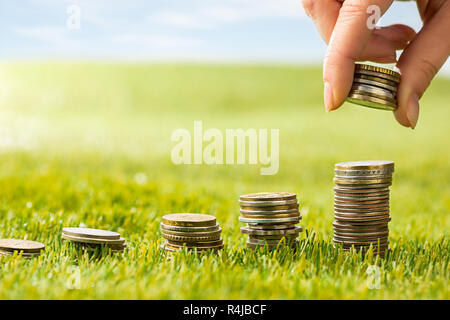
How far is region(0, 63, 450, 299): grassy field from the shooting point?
9.05 ft

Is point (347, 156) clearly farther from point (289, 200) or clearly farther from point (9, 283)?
point (9, 283)

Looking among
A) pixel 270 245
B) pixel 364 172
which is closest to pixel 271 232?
pixel 270 245

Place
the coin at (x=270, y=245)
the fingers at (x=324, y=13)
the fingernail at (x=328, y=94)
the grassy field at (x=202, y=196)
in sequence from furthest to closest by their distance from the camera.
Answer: the fingers at (x=324, y=13) → the coin at (x=270, y=245) → the fingernail at (x=328, y=94) → the grassy field at (x=202, y=196)

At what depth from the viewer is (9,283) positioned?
8.79 feet

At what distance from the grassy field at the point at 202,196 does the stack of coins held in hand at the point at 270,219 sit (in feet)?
0.51

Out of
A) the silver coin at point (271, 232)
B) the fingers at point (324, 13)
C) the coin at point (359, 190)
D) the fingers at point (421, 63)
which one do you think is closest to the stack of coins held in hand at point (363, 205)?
the coin at point (359, 190)

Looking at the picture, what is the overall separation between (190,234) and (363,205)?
4.00ft

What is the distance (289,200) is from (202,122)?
2270cm

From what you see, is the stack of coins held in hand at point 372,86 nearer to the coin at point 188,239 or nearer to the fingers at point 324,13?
the fingers at point 324,13

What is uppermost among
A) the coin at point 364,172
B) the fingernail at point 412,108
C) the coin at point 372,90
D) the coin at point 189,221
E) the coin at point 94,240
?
the coin at point 372,90

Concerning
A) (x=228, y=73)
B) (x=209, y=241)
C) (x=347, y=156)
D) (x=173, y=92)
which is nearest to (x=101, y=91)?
(x=173, y=92)

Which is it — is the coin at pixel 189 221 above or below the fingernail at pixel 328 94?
below

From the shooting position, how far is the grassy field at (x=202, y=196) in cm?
276

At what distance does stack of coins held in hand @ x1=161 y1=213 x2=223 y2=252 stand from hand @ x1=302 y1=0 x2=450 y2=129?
3.86 feet
